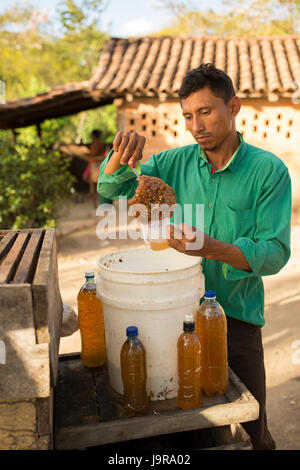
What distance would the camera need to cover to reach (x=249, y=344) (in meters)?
2.27

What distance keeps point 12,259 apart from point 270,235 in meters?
1.11

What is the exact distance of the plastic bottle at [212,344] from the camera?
172 centimetres

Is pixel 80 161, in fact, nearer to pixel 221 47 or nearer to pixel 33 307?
pixel 221 47

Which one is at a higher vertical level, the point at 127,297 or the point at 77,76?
the point at 77,76

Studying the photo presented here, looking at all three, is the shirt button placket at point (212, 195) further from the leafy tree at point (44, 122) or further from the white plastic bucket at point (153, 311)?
the leafy tree at point (44, 122)

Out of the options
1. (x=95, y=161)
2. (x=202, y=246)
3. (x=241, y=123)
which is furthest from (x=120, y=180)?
(x=95, y=161)

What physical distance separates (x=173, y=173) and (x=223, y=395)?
1263 mm

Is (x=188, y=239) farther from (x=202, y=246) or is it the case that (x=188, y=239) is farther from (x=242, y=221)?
(x=242, y=221)

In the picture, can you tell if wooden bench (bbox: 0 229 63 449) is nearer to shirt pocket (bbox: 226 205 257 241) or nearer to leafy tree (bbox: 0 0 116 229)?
shirt pocket (bbox: 226 205 257 241)

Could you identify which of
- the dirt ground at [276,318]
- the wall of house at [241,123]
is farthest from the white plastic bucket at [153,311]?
the wall of house at [241,123]

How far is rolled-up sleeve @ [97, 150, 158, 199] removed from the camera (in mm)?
2186

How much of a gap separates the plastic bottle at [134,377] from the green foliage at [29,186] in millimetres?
6242

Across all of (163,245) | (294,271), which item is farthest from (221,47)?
(163,245)
